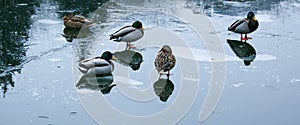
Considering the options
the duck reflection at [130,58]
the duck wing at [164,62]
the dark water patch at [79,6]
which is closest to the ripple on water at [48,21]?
the dark water patch at [79,6]

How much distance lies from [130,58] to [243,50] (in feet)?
5.79

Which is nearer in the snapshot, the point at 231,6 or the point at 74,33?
the point at 74,33

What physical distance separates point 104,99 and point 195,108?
1042 millimetres

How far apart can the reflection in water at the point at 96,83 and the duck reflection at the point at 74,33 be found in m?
1.91

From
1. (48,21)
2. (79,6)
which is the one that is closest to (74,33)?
(48,21)

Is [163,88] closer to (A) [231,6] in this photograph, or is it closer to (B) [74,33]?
(B) [74,33]

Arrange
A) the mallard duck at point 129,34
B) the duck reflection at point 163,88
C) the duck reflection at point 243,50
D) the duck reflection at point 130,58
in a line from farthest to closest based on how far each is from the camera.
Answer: the mallard duck at point 129,34
the duck reflection at point 243,50
the duck reflection at point 130,58
the duck reflection at point 163,88

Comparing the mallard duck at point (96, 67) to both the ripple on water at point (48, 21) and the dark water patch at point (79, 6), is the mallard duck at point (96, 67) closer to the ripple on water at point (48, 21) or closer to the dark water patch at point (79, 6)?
the ripple on water at point (48, 21)

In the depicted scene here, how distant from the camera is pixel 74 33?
357 inches

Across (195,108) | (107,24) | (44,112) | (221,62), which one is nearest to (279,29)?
(221,62)

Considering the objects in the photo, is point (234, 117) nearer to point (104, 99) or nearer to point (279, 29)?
point (104, 99)

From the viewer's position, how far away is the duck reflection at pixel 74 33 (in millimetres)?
8781

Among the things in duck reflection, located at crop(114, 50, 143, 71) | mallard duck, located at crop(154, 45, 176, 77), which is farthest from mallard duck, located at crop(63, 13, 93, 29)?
mallard duck, located at crop(154, 45, 176, 77)

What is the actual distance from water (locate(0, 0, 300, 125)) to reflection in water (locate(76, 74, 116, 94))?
0.31ft
